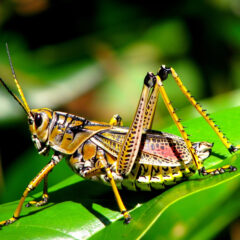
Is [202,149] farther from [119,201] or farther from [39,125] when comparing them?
[39,125]

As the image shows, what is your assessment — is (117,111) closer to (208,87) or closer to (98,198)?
(208,87)

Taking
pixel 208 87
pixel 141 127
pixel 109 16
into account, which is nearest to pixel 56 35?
pixel 109 16

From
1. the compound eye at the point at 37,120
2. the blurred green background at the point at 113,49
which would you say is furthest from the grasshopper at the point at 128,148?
the blurred green background at the point at 113,49

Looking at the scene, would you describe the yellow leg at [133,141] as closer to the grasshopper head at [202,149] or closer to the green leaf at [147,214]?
the green leaf at [147,214]

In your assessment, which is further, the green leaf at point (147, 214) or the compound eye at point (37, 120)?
the compound eye at point (37, 120)

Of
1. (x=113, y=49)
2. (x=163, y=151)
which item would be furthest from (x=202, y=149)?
(x=113, y=49)

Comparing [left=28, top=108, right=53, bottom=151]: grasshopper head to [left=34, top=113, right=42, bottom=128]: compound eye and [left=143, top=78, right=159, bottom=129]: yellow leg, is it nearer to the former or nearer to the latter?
[left=34, top=113, right=42, bottom=128]: compound eye
